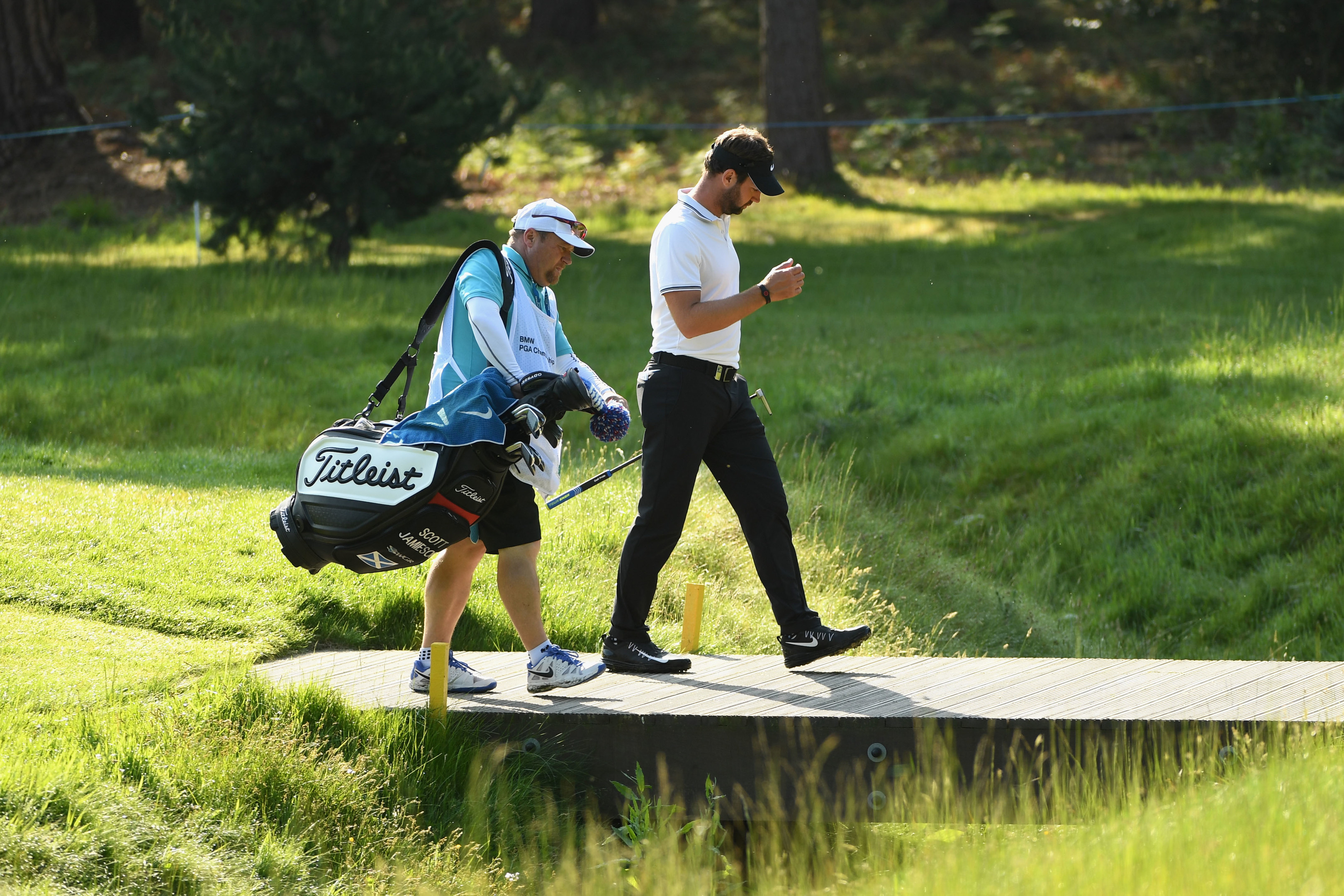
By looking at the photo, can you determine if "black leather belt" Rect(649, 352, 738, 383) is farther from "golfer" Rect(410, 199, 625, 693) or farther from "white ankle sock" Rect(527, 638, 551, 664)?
"white ankle sock" Rect(527, 638, 551, 664)

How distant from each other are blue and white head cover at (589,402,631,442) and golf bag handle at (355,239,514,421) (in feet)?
1.58

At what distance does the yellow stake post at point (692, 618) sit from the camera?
6.31 meters

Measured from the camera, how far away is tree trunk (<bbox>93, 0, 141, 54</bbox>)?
29875 millimetres

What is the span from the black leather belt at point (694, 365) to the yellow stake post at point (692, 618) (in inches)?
48.2

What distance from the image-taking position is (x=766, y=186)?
5359mm

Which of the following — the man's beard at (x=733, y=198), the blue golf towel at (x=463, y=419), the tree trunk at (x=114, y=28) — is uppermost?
the tree trunk at (x=114, y=28)

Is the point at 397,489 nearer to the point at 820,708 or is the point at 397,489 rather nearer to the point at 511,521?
the point at 511,521

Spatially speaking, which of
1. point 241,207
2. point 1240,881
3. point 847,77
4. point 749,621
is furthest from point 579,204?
point 1240,881

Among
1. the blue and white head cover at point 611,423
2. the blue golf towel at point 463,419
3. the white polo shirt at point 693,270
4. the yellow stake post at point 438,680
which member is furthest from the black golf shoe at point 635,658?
the blue golf towel at point 463,419

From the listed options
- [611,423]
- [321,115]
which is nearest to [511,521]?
[611,423]

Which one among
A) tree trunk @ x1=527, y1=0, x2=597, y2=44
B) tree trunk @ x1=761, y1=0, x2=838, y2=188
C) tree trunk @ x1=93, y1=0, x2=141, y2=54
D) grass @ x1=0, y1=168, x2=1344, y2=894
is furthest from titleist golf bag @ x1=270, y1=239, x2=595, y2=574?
tree trunk @ x1=93, y1=0, x2=141, y2=54

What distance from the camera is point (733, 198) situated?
5.40 metres

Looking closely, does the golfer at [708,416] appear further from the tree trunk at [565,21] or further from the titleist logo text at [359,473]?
the tree trunk at [565,21]

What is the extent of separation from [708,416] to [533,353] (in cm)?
76
